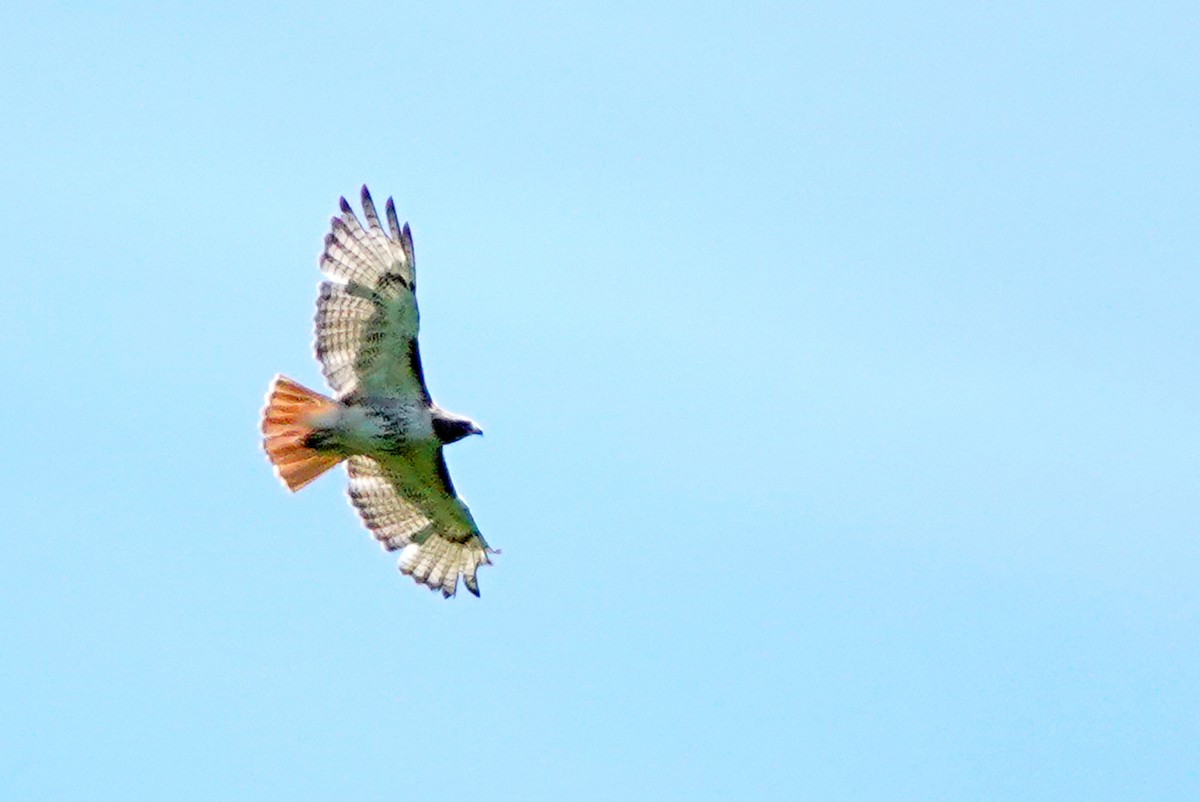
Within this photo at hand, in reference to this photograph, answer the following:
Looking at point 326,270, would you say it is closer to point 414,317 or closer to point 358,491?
point 414,317

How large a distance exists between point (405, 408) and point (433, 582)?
2.09m

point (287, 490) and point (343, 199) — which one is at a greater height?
point (343, 199)

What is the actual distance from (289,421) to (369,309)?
1028mm

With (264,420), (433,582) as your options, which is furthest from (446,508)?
(264,420)

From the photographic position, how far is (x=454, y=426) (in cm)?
1542

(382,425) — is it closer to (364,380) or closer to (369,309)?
(364,380)

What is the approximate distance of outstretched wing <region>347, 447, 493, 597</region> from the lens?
16.5m

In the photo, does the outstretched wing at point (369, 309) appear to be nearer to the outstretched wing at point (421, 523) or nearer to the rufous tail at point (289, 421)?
the rufous tail at point (289, 421)

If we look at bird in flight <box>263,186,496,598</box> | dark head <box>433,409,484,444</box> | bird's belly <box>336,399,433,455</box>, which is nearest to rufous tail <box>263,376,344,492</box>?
bird in flight <box>263,186,496,598</box>

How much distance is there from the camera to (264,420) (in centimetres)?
1523

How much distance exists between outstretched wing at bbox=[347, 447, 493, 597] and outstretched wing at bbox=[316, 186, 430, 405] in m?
1.19

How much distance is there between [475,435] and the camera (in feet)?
50.6

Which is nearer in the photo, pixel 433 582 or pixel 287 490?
pixel 287 490

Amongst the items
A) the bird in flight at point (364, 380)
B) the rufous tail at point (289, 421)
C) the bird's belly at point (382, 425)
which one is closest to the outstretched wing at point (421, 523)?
the bird in flight at point (364, 380)
